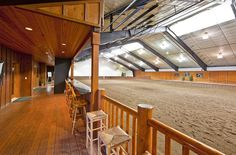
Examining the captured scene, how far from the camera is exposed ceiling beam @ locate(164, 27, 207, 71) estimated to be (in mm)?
9133

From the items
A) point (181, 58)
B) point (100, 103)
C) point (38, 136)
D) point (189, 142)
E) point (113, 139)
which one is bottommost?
point (38, 136)

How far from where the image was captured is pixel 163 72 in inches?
608

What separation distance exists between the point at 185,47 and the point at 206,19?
2.99 m

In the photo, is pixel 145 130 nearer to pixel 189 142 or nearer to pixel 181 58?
pixel 189 142

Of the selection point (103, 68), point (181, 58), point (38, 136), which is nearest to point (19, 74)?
point (38, 136)

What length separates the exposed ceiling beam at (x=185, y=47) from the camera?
9.13m

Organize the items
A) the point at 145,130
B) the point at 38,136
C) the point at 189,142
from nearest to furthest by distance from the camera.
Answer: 1. the point at 189,142
2. the point at 145,130
3. the point at 38,136

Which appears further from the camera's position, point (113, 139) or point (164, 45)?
point (164, 45)

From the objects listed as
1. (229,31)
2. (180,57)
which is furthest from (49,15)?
(180,57)

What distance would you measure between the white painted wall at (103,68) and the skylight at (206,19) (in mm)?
12989

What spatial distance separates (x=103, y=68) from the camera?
20406 mm

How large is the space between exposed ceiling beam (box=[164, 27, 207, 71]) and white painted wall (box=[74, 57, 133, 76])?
37.4 feet

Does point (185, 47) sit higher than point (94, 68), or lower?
higher

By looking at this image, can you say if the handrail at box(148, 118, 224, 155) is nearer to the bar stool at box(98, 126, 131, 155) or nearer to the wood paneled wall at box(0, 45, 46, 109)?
the bar stool at box(98, 126, 131, 155)
